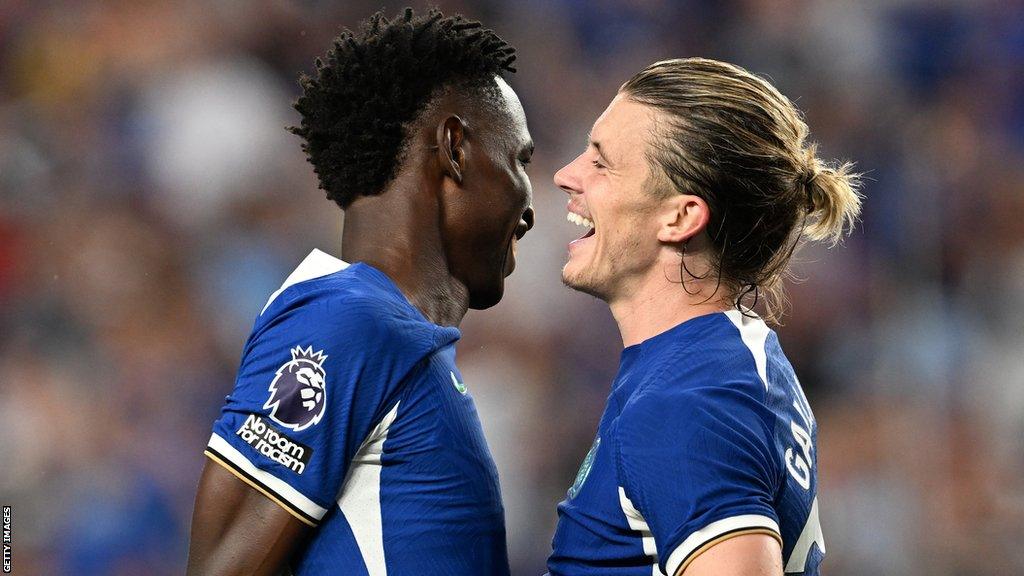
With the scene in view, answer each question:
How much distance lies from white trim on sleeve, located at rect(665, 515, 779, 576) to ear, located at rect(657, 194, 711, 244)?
21.2 inches

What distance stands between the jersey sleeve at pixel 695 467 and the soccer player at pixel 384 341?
0.42 meters

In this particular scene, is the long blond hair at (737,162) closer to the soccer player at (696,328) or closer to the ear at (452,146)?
the soccer player at (696,328)

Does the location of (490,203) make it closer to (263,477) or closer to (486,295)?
(486,295)

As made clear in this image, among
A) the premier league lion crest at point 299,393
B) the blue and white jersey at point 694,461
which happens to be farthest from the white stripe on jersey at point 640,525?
the premier league lion crest at point 299,393

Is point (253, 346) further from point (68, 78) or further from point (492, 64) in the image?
point (68, 78)

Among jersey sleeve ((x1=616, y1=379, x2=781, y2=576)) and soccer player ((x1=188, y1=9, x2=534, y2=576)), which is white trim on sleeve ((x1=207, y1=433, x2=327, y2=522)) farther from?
jersey sleeve ((x1=616, y1=379, x2=781, y2=576))

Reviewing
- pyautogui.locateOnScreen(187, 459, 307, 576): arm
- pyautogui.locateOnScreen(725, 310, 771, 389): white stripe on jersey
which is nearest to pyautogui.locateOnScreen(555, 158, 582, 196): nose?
pyautogui.locateOnScreen(725, 310, 771, 389): white stripe on jersey

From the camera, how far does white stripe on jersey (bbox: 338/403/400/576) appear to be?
178 cm

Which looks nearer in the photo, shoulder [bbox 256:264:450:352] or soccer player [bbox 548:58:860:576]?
soccer player [bbox 548:58:860:576]

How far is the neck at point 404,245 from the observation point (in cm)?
202

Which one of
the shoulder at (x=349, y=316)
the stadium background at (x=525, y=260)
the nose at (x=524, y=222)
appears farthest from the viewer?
the stadium background at (x=525, y=260)

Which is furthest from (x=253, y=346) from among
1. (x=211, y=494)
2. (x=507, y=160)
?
(x=507, y=160)

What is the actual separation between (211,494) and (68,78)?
122 inches

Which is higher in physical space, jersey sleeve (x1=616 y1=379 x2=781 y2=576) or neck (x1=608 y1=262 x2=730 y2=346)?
neck (x1=608 y1=262 x2=730 y2=346)
